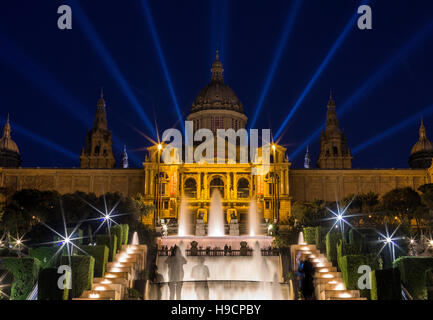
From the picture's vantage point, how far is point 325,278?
27.1m

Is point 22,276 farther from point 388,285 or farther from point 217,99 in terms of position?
point 217,99

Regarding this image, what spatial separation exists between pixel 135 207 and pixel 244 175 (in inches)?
907

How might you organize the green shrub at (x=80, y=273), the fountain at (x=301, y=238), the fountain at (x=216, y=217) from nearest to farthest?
the green shrub at (x=80, y=273) < the fountain at (x=301, y=238) < the fountain at (x=216, y=217)

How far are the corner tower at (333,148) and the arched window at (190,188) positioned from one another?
2709 centimetres

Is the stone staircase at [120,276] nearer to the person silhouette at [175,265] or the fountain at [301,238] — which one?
the person silhouette at [175,265]

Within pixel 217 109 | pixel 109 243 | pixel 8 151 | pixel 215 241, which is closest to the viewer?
pixel 109 243

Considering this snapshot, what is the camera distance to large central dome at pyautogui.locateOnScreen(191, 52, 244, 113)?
9144 cm

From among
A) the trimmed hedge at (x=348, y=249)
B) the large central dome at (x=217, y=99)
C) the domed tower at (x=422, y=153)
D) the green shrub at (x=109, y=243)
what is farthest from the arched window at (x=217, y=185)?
the trimmed hedge at (x=348, y=249)

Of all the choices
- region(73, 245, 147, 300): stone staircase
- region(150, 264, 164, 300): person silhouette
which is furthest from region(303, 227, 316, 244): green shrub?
region(150, 264, 164, 300): person silhouette

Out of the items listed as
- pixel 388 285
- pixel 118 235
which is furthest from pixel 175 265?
pixel 388 285

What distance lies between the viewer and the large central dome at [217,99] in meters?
Result: 91.4

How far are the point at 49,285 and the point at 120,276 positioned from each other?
597 centimetres

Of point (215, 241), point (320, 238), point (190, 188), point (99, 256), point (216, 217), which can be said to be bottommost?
point (99, 256)
